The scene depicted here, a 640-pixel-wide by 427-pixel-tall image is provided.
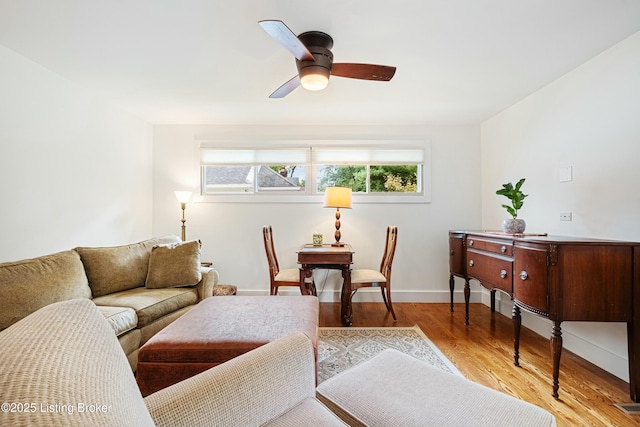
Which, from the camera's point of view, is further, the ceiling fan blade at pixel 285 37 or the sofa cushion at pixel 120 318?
the sofa cushion at pixel 120 318

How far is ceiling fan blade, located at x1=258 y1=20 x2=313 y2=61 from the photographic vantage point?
147 centimetres

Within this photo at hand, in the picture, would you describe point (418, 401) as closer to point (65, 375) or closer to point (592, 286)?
point (65, 375)

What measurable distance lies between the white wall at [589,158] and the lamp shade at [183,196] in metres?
3.83

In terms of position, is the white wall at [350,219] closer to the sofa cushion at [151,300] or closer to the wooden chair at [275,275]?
the wooden chair at [275,275]

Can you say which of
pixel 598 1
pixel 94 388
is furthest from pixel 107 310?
pixel 598 1

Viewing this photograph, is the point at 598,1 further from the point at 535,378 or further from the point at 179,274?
the point at 179,274

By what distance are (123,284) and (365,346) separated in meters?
2.16

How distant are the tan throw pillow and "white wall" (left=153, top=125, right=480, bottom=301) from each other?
113 cm

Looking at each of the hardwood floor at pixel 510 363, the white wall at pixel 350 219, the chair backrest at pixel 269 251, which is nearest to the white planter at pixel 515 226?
the hardwood floor at pixel 510 363

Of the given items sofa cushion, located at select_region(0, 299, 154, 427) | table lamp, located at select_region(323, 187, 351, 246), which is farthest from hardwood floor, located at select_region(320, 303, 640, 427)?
sofa cushion, located at select_region(0, 299, 154, 427)

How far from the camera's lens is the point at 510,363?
7.31 ft

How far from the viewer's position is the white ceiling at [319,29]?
1.73 meters

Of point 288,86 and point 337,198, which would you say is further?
point 337,198

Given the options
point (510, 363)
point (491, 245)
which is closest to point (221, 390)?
point (510, 363)
